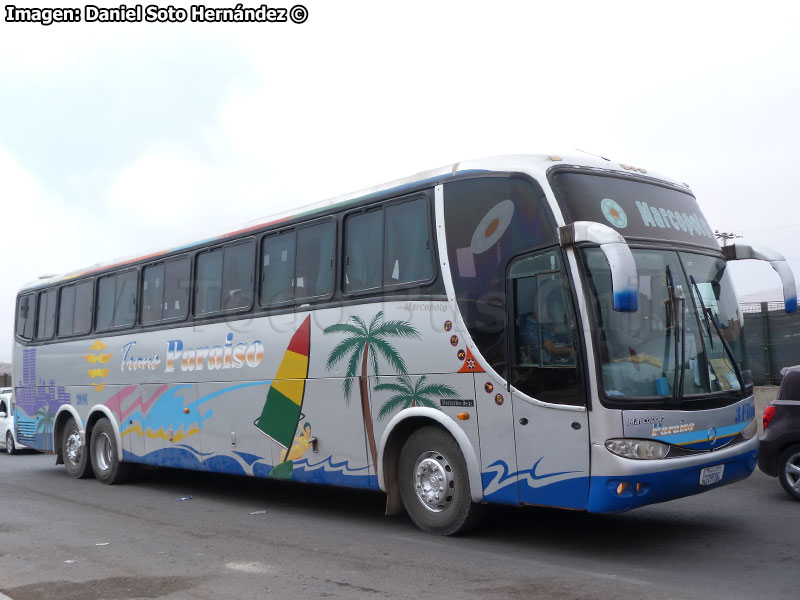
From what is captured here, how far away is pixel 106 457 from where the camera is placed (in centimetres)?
1483

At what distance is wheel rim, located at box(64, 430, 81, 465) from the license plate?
11366 millimetres

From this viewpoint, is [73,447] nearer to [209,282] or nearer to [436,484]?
[209,282]

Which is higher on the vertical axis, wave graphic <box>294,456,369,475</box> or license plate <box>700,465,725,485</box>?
license plate <box>700,465,725,485</box>

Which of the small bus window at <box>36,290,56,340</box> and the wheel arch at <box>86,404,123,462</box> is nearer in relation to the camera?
the wheel arch at <box>86,404,123,462</box>

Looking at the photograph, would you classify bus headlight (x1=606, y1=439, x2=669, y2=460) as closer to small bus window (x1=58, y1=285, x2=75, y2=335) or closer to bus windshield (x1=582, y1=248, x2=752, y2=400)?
bus windshield (x1=582, y1=248, x2=752, y2=400)

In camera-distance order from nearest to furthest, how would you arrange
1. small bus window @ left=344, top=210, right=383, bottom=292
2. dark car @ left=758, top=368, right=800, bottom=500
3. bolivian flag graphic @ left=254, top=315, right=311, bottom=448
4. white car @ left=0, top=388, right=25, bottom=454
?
1. small bus window @ left=344, top=210, right=383, bottom=292
2. dark car @ left=758, top=368, right=800, bottom=500
3. bolivian flag graphic @ left=254, top=315, right=311, bottom=448
4. white car @ left=0, top=388, right=25, bottom=454

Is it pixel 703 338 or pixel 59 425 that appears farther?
pixel 59 425

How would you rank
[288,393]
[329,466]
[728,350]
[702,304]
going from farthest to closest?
[288,393]
[329,466]
[728,350]
[702,304]

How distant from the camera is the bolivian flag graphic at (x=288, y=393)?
10172 mm

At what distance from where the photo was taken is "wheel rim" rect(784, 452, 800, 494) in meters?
10.1

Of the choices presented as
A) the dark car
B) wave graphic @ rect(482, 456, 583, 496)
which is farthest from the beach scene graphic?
the dark car

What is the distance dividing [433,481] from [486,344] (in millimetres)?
1540

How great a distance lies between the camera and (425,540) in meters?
8.41

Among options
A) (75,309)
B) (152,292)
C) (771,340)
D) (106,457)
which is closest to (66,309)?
(75,309)
